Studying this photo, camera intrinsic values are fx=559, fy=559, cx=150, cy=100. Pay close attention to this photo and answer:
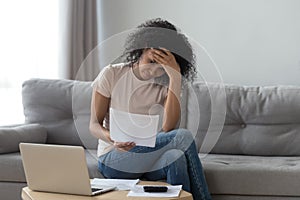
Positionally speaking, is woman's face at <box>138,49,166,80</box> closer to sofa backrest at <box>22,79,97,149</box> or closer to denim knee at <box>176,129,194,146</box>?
denim knee at <box>176,129,194,146</box>

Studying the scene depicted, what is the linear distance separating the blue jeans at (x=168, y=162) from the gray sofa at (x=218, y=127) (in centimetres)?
24

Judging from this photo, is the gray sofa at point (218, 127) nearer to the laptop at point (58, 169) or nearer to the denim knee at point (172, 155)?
the denim knee at point (172, 155)

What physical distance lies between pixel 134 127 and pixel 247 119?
1.03 meters

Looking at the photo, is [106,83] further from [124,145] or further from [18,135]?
[18,135]

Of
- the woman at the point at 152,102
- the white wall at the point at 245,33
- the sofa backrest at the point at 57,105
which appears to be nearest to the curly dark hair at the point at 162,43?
the woman at the point at 152,102

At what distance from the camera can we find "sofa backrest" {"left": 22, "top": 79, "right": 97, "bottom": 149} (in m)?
3.17

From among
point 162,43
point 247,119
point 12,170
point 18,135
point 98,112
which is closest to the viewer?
point 162,43

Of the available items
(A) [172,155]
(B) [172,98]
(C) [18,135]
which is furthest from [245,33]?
(C) [18,135]

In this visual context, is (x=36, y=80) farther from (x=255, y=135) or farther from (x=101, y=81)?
(x=255, y=135)

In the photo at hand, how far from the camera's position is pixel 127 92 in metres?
2.47

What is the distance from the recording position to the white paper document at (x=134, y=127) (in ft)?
7.29

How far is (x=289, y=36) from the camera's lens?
346 centimetres

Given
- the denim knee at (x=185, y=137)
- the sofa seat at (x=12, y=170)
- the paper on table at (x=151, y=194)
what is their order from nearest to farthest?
the paper on table at (x=151, y=194), the denim knee at (x=185, y=137), the sofa seat at (x=12, y=170)

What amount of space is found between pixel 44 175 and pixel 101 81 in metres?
0.58
